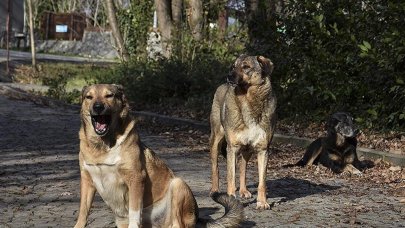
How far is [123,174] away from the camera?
268 inches

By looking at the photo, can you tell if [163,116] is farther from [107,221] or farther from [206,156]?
[107,221]

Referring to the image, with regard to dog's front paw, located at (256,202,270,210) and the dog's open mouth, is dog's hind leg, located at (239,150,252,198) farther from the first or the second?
the dog's open mouth

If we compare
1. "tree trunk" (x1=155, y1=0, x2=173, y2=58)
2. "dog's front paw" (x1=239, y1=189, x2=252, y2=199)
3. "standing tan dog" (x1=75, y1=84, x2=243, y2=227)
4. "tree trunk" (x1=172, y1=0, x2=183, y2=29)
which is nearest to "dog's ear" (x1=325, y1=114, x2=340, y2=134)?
"dog's front paw" (x1=239, y1=189, x2=252, y2=199)

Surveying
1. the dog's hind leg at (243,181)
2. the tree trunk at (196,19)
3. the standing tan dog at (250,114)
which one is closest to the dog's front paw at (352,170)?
the dog's hind leg at (243,181)

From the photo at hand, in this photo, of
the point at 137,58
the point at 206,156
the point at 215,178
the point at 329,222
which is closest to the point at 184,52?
the point at 137,58

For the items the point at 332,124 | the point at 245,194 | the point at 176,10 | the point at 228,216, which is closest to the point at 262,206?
the point at 245,194

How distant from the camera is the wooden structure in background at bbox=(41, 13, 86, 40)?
2574 inches

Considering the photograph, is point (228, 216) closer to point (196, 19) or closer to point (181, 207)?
point (181, 207)

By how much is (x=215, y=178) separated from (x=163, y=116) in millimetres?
9147

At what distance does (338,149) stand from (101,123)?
6.22 m

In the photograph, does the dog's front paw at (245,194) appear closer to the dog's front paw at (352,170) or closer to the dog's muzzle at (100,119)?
the dog's muzzle at (100,119)

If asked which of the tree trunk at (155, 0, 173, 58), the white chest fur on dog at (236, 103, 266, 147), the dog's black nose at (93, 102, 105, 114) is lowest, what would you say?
the white chest fur on dog at (236, 103, 266, 147)

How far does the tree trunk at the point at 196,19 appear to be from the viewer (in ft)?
72.1

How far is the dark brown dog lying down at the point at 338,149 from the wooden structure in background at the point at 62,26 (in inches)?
2132
